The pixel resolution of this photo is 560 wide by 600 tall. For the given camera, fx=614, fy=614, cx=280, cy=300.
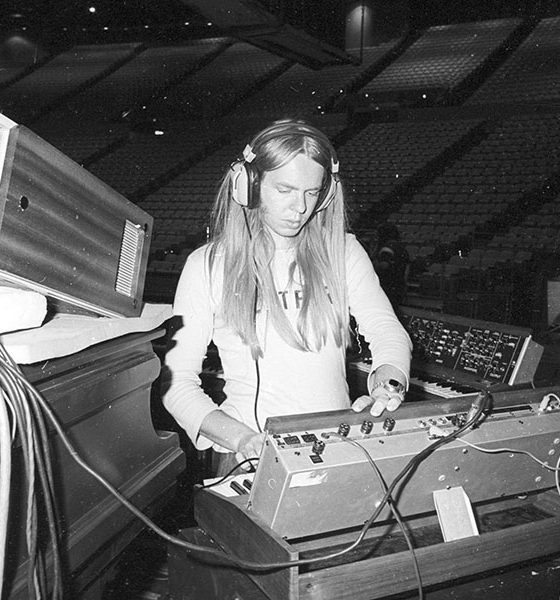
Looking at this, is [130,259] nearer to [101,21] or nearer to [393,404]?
[393,404]

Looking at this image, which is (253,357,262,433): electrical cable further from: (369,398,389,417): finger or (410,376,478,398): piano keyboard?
(410,376,478,398): piano keyboard

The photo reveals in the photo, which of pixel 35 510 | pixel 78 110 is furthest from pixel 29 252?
pixel 78 110

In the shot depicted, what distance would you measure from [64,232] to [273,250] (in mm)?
944

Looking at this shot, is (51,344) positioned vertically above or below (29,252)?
below

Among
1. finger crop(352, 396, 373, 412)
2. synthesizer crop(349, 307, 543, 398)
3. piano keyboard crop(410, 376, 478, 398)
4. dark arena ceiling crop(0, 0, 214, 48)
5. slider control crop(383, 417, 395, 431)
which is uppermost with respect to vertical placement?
dark arena ceiling crop(0, 0, 214, 48)

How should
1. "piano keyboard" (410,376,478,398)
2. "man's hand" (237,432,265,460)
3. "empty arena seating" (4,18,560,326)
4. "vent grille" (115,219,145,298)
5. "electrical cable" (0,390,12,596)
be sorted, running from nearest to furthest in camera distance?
"electrical cable" (0,390,12,596) → "vent grille" (115,219,145,298) → "man's hand" (237,432,265,460) → "piano keyboard" (410,376,478,398) → "empty arena seating" (4,18,560,326)

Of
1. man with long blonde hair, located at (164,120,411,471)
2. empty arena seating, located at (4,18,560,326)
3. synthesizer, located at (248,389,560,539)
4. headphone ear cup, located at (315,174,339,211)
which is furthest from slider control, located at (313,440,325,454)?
empty arena seating, located at (4,18,560,326)

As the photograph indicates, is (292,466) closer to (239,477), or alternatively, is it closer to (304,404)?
(239,477)

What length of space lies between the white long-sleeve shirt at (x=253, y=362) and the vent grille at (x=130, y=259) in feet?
1.82

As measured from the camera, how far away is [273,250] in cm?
177

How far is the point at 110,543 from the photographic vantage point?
3.60ft

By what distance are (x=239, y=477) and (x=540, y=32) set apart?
50.9 feet

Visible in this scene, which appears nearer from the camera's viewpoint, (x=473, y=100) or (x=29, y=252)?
(x=29, y=252)

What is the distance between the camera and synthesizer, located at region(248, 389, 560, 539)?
990 millimetres
